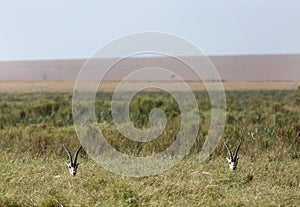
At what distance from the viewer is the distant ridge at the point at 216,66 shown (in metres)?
81.4

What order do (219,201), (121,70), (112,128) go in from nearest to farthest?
(219,201) → (112,128) → (121,70)

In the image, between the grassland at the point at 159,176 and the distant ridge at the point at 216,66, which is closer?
the grassland at the point at 159,176

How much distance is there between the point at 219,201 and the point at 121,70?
267ft

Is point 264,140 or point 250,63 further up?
point 250,63

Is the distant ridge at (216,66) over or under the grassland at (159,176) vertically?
over

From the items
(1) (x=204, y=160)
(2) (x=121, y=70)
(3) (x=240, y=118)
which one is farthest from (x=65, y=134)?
(2) (x=121, y=70)

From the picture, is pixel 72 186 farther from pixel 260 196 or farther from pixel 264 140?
pixel 264 140

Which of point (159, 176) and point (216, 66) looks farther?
point (216, 66)

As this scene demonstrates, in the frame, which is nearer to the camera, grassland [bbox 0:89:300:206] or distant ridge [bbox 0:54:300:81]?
grassland [bbox 0:89:300:206]

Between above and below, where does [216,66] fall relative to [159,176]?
above

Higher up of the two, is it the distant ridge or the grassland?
the distant ridge

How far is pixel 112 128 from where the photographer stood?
10.5 m

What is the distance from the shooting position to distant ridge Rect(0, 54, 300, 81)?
81375mm

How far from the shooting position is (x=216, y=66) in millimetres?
90062
